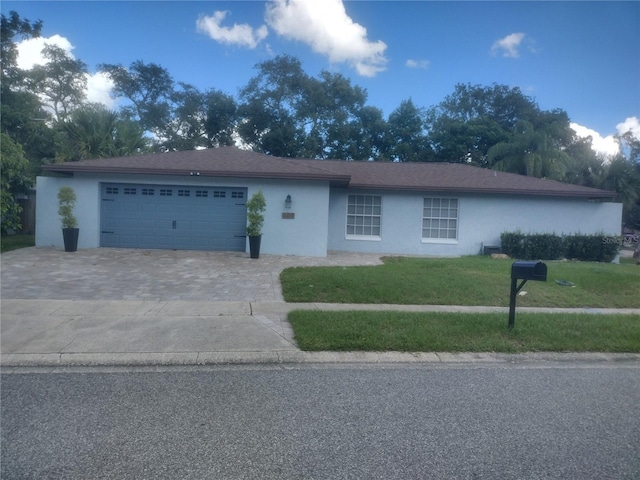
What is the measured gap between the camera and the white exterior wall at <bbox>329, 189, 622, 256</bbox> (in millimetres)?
16797

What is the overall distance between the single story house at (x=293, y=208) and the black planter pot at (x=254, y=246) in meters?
1.14

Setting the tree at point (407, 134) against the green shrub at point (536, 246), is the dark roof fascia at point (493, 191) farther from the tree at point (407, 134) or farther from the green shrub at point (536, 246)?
the tree at point (407, 134)

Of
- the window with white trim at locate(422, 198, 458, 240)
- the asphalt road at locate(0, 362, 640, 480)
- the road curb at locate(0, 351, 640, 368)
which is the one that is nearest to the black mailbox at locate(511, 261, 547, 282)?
the road curb at locate(0, 351, 640, 368)

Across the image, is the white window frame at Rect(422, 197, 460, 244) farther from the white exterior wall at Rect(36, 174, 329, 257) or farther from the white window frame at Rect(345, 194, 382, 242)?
the white exterior wall at Rect(36, 174, 329, 257)

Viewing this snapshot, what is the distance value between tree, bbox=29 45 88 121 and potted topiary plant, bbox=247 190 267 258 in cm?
3216

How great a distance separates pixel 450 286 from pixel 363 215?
7.52 metres

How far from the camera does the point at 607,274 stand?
11367 millimetres

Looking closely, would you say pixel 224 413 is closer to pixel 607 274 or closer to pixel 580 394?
pixel 580 394

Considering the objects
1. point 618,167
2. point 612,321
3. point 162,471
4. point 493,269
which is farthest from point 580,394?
point 618,167

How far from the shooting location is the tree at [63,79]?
3834cm

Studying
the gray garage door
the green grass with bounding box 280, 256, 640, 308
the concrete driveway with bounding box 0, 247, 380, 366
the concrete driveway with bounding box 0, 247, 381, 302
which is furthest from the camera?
the gray garage door

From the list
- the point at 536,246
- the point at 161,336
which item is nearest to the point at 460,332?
the point at 161,336

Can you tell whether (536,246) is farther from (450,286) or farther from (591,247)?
(450,286)

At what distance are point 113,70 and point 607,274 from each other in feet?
136
